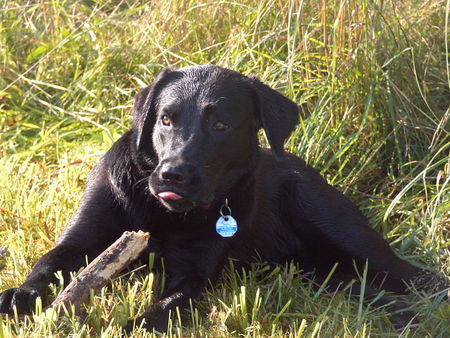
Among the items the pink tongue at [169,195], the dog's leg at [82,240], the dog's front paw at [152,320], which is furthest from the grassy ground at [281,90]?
the pink tongue at [169,195]

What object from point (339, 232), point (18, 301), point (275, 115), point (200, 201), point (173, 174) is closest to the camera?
point (18, 301)

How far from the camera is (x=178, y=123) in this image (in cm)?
345

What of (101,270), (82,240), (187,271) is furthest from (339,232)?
(101,270)

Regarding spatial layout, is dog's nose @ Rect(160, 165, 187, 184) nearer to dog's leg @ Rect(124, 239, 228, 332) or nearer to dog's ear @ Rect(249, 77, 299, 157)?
dog's leg @ Rect(124, 239, 228, 332)

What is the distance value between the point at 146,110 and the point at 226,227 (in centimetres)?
61

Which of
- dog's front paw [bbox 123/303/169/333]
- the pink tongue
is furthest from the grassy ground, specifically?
the pink tongue

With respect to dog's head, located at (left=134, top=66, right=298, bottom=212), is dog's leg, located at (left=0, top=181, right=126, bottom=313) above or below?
below

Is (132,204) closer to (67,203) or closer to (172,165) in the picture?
(172,165)

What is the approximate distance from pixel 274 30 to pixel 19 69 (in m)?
1.88

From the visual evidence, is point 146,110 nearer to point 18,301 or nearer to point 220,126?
point 220,126

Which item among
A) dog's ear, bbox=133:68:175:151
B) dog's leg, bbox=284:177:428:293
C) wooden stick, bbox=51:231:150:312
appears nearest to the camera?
wooden stick, bbox=51:231:150:312

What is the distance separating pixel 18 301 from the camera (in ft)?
10.1

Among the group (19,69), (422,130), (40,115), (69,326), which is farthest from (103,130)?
(69,326)

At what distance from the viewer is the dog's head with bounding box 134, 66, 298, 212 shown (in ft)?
10.8
